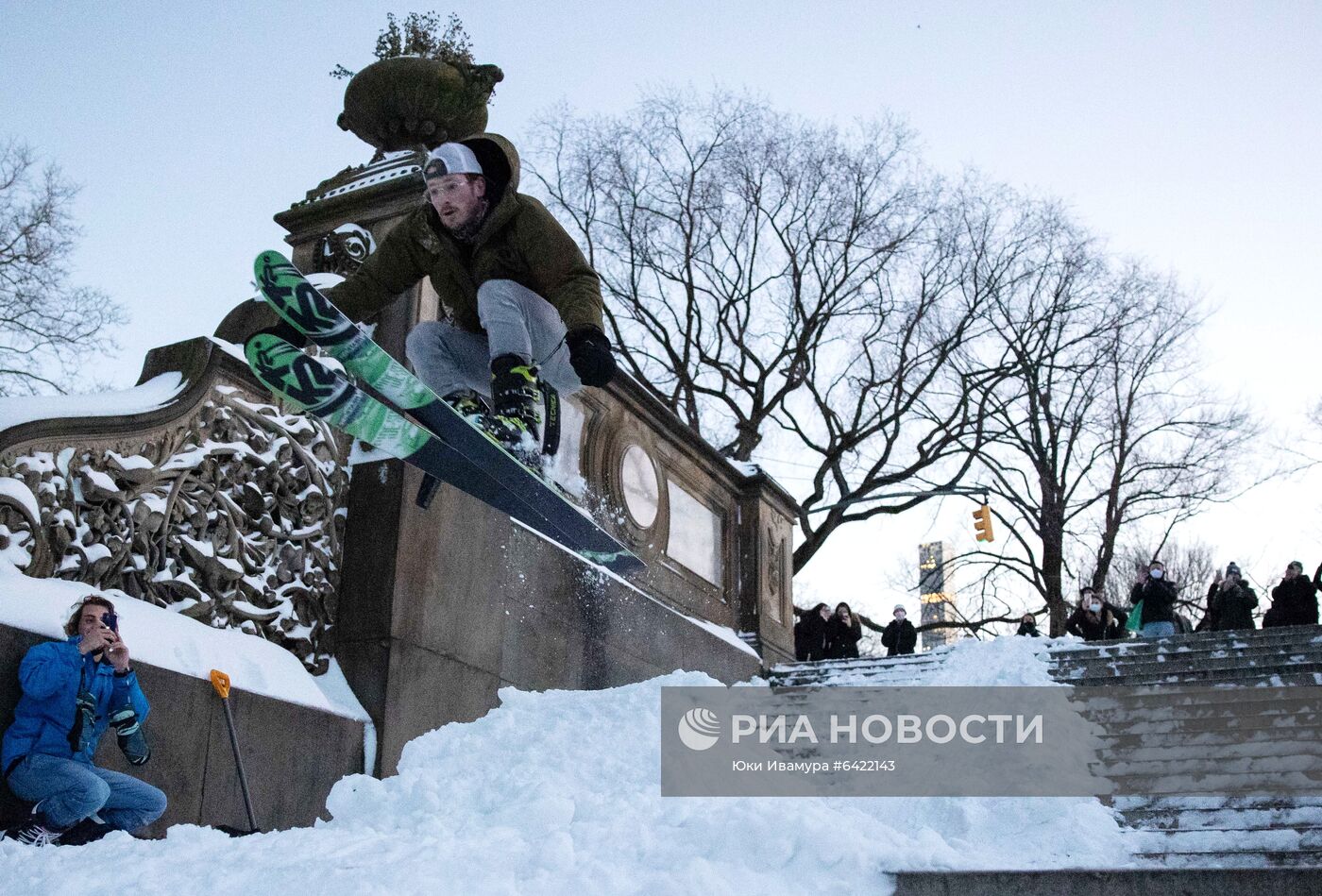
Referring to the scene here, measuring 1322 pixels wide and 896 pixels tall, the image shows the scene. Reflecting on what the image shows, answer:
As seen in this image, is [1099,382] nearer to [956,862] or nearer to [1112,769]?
[1112,769]

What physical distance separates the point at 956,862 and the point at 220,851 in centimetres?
241

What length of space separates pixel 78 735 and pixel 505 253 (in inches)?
97.6

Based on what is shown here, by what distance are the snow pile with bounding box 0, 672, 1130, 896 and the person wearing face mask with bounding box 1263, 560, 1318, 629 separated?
7580mm

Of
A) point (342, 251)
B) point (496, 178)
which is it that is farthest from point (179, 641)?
point (342, 251)

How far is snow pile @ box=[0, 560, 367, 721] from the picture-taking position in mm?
4438

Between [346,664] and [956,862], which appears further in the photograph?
[346,664]

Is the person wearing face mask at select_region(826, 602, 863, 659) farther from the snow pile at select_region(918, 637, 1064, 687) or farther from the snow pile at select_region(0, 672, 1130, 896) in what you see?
the snow pile at select_region(0, 672, 1130, 896)

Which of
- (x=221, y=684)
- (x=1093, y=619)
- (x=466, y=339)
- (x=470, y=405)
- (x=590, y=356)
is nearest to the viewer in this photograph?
(x=590, y=356)

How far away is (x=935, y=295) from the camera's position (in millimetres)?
20172

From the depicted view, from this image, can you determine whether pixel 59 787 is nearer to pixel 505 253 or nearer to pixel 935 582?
pixel 505 253

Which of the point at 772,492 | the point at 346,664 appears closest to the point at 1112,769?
the point at 346,664

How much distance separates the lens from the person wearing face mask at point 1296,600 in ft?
36.8

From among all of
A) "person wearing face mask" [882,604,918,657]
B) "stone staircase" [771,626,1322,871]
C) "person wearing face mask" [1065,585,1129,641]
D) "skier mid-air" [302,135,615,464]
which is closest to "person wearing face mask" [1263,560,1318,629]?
"person wearing face mask" [1065,585,1129,641]

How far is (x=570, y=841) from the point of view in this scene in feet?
12.1
